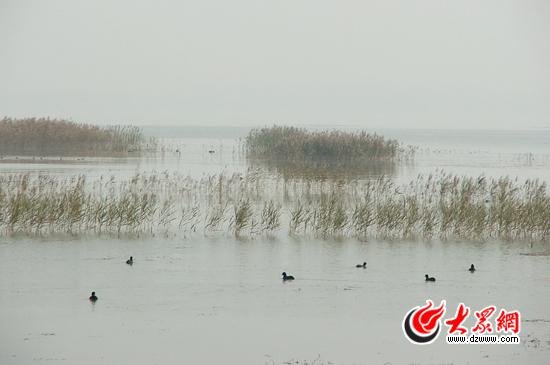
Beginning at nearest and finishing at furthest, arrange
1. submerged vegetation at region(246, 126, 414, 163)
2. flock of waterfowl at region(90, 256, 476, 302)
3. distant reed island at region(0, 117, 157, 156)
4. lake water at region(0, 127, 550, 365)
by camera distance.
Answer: lake water at region(0, 127, 550, 365) → flock of waterfowl at region(90, 256, 476, 302) → submerged vegetation at region(246, 126, 414, 163) → distant reed island at region(0, 117, 157, 156)

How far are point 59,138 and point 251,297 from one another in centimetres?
4495

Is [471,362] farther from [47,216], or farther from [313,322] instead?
[47,216]

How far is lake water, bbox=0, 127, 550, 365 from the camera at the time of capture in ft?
33.2

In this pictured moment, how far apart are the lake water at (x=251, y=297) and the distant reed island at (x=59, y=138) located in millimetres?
35904

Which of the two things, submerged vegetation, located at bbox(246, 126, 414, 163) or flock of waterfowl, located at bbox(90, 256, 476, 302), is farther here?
submerged vegetation, located at bbox(246, 126, 414, 163)

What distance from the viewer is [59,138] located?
54.1m

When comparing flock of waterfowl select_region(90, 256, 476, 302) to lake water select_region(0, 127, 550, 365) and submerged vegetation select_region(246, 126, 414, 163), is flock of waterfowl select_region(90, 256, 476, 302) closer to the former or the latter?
lake water select_region(0, 127, 550, 365)

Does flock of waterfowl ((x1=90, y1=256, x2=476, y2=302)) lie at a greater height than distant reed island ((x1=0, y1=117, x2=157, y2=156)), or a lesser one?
lesser

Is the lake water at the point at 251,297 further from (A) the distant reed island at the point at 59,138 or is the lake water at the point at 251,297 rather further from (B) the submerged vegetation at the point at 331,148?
(A) the distant reed island at the point at 59,138

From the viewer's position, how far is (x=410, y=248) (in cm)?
1827

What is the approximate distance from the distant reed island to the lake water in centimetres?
3590

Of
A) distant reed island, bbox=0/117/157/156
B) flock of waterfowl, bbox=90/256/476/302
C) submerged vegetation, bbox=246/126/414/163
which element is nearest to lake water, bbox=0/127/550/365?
flock of waterfowl, bbox=90/256/476/302

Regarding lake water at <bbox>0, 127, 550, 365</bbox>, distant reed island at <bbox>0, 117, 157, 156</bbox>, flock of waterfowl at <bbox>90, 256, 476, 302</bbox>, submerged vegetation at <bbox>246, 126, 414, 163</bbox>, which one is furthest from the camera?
distant reed island at <bbox>0, 117, 157, 156</bbox>

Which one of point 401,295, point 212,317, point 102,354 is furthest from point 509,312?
point 102,354
